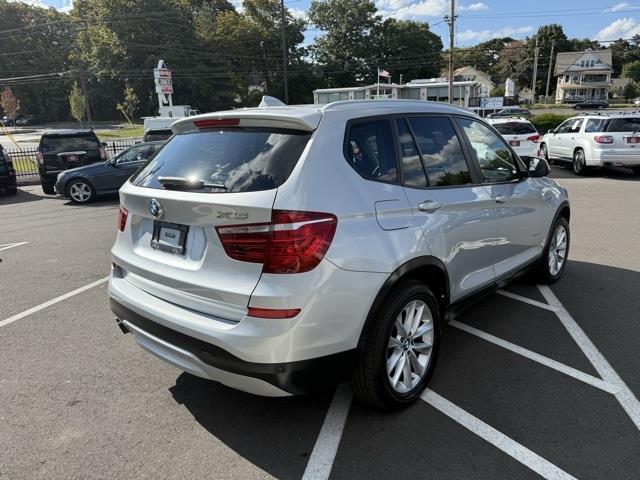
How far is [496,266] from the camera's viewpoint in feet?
13.1

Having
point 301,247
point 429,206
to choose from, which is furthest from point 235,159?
point 429,206

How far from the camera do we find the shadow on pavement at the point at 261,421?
8.58 ft

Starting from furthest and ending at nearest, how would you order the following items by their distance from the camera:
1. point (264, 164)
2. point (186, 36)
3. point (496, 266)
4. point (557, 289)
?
point (186, 36), point (557, 289), point (496, 266), point (264, 164)

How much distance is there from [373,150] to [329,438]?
5.62 feet

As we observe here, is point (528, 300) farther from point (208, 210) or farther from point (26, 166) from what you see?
point (26, 166)

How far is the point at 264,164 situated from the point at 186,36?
69.1 metres

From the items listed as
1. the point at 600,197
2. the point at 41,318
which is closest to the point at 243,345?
the point at 41,318

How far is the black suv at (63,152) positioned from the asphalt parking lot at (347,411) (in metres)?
9.68

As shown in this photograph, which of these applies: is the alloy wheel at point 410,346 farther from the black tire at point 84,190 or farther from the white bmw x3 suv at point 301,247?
the black tire at point 84,190

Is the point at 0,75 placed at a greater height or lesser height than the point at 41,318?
greater

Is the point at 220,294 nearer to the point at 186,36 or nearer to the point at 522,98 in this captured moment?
the point at 186,36

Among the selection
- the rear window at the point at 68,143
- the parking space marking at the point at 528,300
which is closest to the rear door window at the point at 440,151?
the parking space marking at the point at 528,300

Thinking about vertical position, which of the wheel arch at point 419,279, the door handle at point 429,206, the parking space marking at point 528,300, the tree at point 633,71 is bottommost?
the parking space marking at point 528,300

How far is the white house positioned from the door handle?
102037mm
